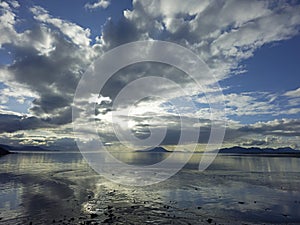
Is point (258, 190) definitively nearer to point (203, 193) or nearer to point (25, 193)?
point (203, 193)

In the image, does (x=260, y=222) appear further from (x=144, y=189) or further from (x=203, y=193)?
(x=144, y=189)

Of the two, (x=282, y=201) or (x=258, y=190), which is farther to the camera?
(x=258, y=190)

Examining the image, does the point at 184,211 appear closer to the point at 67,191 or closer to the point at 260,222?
the point at 260,222

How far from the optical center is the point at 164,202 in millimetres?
32750

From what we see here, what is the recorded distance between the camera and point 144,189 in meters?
42.9

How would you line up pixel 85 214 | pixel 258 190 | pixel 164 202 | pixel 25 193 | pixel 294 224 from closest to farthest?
pixel 294 224 < pixel 85 214 < pixel 164 202 < pixel 25 193 < pixel 258 190

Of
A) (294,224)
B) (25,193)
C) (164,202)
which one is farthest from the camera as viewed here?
(25,193)

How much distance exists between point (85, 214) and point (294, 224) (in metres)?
21.7

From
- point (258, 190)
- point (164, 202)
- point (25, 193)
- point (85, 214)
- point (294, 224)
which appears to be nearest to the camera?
point (294, 224)

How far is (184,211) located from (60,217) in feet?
45.1

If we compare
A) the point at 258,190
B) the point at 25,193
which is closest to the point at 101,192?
the point at 25,193

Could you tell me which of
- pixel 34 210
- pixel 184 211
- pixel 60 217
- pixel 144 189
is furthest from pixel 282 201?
pixel 34 210

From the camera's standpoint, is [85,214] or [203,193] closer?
[85,214]

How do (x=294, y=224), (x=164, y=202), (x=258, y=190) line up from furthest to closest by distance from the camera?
(x=258, y=190) → (x=164, y=202) → (x=294, y=224)
